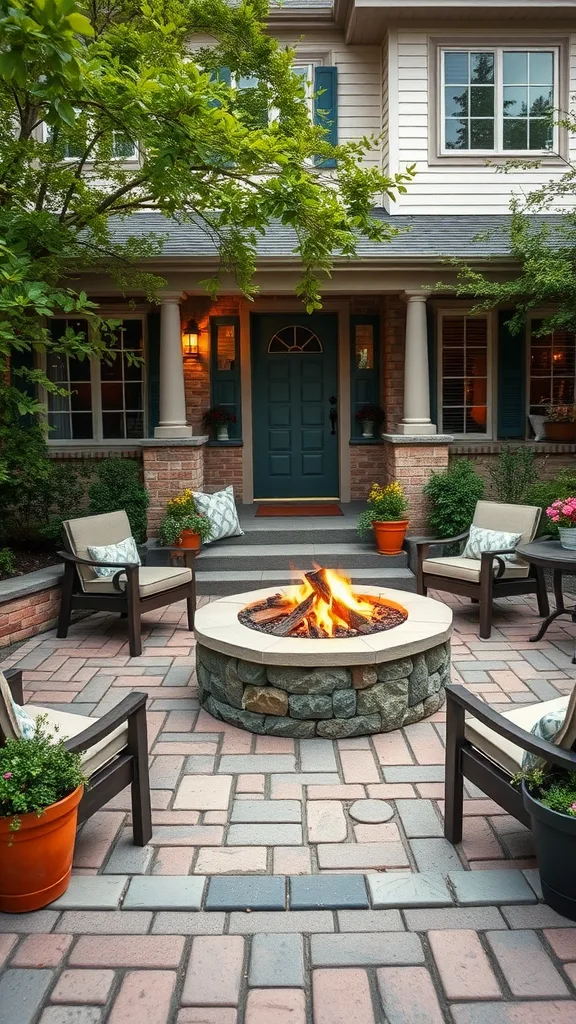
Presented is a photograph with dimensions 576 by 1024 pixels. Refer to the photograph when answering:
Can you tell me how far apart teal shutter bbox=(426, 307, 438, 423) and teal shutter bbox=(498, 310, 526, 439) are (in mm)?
770

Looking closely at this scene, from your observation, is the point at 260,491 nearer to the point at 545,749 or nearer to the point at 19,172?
the point at 19,172

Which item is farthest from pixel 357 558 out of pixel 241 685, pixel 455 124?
pixel 455 124

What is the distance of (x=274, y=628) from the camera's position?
4.49m

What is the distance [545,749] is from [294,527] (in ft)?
18.8

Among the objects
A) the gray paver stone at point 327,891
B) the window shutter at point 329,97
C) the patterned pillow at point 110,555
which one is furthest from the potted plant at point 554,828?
the window shutter at point 329,97

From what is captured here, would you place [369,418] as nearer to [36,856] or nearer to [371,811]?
[371,811]

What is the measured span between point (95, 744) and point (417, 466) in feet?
19.0

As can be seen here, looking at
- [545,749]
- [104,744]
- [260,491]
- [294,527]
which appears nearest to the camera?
[545,749]

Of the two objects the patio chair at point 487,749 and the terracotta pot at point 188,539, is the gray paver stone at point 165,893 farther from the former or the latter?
the terracotta pot at point 188,539

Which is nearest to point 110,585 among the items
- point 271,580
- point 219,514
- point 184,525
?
point 184,525

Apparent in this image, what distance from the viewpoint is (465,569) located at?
613cm

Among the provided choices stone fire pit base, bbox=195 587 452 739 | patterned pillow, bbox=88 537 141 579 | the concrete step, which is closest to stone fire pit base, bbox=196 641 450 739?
stone fire pit base, bbox=195 587 452 739

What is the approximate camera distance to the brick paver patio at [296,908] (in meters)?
2.23

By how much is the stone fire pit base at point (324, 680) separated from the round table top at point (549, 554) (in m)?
1.38
